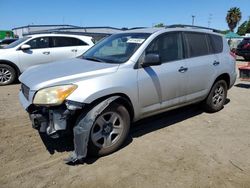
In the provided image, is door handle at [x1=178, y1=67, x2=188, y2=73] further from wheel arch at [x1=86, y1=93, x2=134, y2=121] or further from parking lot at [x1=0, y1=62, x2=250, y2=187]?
wheel arch at [x1=86, y1=93, x2=134, y2=121]

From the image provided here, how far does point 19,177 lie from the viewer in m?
3.52

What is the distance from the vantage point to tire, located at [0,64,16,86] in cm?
939

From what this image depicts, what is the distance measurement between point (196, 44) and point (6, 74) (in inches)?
263

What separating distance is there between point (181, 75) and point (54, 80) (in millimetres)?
2274

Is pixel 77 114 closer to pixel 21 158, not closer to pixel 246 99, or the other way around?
pixel 21 158

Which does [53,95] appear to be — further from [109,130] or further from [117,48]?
[117,48]

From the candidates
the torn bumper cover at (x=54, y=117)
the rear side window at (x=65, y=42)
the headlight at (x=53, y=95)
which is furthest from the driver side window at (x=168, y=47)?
the rear side window at (x=65, y=42)

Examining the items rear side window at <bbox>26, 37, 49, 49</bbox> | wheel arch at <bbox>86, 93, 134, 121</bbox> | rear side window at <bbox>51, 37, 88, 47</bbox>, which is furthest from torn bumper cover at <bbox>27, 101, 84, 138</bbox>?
rear side window at <bbox>51, 37, 88, 47</bbox>

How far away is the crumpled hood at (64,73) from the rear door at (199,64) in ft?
5.60

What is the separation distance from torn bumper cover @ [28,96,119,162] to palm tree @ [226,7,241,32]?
69.7 metres

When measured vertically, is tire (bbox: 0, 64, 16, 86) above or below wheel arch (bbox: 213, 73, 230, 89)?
below

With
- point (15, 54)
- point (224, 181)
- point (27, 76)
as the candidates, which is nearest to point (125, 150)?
point (224, 181)

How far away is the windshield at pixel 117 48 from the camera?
14.7ft

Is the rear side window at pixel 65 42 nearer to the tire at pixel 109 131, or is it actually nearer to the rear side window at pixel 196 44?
the rear side window at pixel 196 44
